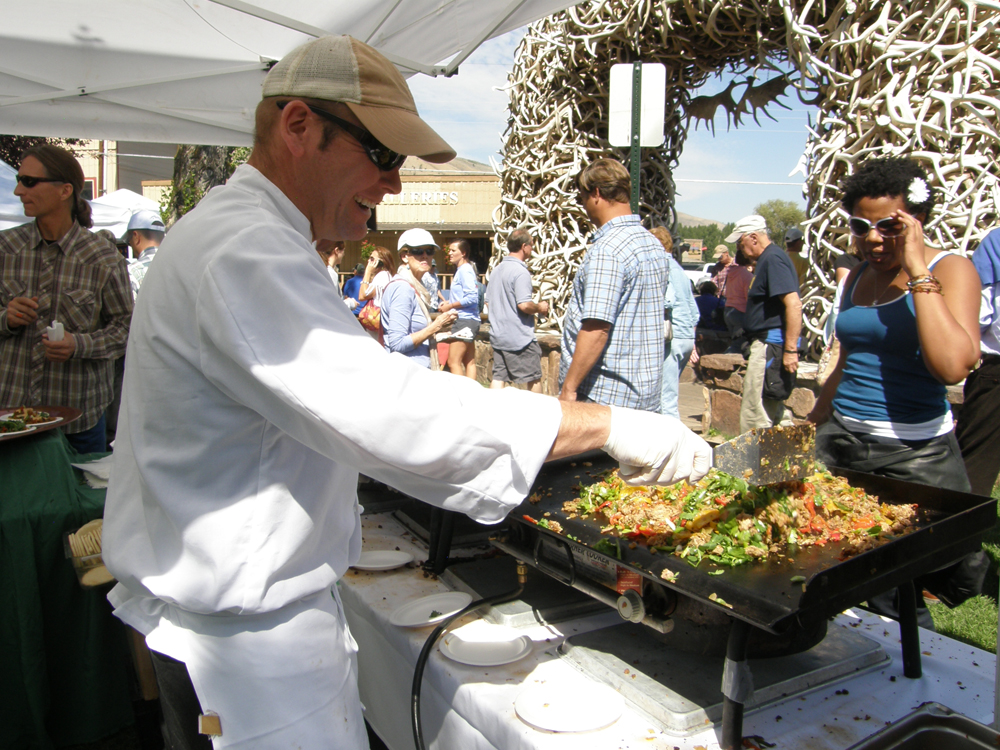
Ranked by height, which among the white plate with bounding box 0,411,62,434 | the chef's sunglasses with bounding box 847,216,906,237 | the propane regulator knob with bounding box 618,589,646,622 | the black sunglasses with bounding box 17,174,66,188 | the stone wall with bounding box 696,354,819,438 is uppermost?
the black sunglasses with bounding box 17,174,66,188

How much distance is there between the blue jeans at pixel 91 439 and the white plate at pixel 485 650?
269 cm

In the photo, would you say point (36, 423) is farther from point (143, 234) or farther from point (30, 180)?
point (143, 234)

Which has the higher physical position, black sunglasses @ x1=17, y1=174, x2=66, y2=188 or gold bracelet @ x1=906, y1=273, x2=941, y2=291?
black sunglasses @ x1=17, y1=174, x2=66, y2=188

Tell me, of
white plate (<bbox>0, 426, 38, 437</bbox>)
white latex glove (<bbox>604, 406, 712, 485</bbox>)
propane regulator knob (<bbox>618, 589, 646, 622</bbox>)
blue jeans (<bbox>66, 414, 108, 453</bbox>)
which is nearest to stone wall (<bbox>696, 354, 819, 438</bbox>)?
blue jeans (<bbox>66, 414, 108, 453</bbox>)

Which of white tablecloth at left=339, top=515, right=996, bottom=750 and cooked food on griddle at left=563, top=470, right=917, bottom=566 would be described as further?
cooked food on griddle at left=563, top=470, right=917, bottom=566

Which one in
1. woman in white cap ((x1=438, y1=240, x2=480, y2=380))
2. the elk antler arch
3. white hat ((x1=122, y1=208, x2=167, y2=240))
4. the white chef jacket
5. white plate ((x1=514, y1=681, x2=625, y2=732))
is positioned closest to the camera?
the white chef jacket

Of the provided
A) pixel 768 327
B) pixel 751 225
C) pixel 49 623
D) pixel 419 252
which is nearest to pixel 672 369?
pixel 768 327

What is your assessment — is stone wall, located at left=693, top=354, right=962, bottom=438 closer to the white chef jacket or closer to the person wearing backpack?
the person wearing backpack

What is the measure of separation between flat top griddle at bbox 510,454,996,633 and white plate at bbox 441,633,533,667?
0.27m

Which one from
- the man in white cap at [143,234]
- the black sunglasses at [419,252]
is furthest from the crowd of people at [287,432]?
the man in white cap at [143,234]

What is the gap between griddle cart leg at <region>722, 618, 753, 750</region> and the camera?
123cm

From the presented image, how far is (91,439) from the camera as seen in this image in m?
3.59

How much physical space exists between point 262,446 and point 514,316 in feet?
17.0

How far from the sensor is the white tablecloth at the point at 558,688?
135cm
